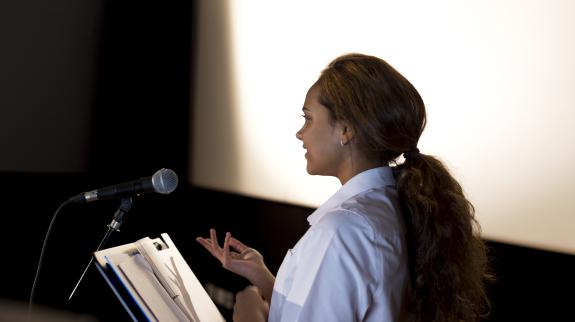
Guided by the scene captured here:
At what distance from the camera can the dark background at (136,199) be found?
2.54 metres

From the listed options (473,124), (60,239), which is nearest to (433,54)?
(473,124)

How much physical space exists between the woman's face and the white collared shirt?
0.14 meters

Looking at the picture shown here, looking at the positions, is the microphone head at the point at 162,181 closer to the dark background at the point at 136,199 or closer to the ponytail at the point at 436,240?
the ponytail at the point at 436,240

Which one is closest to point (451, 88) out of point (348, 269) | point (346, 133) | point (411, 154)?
point (411, 154)

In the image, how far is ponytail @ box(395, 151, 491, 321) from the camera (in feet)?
4.23

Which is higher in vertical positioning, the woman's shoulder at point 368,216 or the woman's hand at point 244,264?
the woman's shoulder at point 368,216

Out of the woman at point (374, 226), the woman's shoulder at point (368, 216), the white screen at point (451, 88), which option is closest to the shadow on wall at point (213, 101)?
the white screen at point (451, 88)

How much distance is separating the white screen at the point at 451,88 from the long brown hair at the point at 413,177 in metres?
1.18

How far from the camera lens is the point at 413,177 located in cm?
132

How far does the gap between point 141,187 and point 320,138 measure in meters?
0.40

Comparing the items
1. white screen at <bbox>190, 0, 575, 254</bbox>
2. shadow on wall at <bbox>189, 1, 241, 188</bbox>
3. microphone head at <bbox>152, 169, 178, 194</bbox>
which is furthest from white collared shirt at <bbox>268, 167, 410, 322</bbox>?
shadow on wall at <bbox>189, 1, 241, 188</bbox>

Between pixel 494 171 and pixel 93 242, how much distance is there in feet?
6.47

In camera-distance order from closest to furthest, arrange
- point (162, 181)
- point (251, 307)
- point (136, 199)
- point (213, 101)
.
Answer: point (162, 181) < point (251, 307) < point (136, 199) < point (213, 101)

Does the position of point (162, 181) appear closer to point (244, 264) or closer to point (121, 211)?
point (121, 211)
